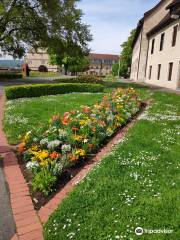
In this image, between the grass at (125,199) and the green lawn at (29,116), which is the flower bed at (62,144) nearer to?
the grass at (125,199)

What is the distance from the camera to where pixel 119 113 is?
335 inches

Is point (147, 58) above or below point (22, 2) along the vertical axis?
below

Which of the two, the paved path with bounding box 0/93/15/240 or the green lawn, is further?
the green lawn

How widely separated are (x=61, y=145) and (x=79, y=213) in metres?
2.46

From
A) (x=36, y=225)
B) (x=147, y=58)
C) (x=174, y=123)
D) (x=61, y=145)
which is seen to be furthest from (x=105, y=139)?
(x=147, y=58)

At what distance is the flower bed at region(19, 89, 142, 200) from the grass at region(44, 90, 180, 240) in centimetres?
57

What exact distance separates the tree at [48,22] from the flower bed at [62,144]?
2377cm

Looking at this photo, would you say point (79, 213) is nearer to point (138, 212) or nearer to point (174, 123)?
point (138, 212)

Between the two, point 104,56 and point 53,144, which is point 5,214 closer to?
point 53,144

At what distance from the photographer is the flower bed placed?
471cm

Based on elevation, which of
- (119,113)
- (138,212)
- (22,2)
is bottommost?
(138,212)

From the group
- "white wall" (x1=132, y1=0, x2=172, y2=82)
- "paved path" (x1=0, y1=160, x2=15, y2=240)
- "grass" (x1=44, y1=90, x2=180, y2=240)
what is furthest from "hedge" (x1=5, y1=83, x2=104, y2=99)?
"white wall" (x1=132, y1=0, x2=172, y2=82)

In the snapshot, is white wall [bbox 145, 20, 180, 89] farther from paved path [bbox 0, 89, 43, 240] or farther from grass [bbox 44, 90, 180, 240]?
paved path [bbox 0, 89, 43, 240]

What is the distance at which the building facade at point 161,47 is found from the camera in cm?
2275
